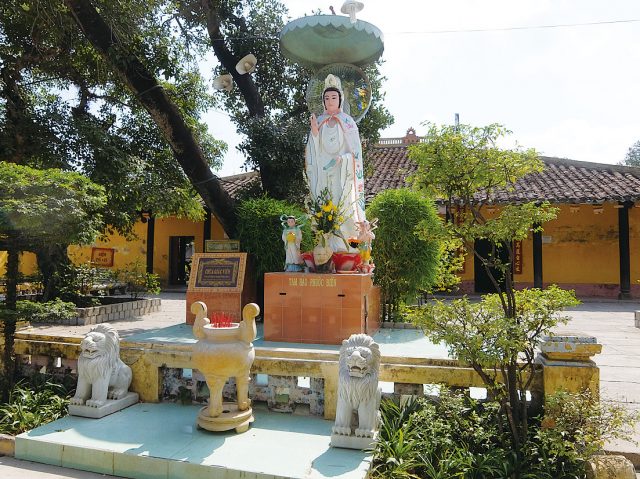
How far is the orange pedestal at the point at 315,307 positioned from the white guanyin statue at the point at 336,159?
3.78 ft

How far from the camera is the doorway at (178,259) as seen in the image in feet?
60.1

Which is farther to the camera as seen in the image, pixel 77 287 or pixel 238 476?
pixel 77 287

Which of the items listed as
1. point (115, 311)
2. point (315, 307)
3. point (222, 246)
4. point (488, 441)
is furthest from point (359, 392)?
point (115, 311)

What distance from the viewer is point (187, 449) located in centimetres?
342

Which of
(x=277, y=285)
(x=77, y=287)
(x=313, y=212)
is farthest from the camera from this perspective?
(x=77, y=287)

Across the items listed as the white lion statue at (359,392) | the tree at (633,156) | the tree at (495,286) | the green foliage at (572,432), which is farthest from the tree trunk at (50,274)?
the tree at (633,156)

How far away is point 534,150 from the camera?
3.45 metres

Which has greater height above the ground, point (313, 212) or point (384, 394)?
point (313, 212)

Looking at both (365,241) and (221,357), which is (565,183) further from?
(221,357)

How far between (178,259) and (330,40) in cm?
1294

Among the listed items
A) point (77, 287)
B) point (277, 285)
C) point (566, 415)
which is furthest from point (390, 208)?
point (77, 287)

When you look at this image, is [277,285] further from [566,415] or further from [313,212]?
[566,415]

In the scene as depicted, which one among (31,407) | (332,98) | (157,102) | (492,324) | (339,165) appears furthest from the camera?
(157,102)

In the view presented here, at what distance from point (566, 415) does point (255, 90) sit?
30.1ft
